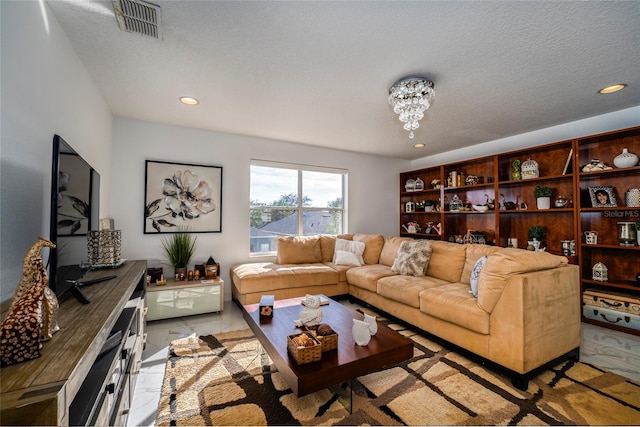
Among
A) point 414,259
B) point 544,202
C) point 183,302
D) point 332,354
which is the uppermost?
point 544,202

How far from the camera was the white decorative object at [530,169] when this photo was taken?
3.69 meters

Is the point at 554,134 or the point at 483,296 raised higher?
the point at 554,134

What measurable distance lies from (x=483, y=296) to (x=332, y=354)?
1.27m

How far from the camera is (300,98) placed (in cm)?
272

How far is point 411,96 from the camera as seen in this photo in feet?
7.76

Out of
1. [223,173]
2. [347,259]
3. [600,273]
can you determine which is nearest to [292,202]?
[223,173]

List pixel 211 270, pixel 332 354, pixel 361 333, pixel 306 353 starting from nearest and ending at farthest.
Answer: pixel 306 353, pixel 332 354, pixel 361 333, pixel 211 270

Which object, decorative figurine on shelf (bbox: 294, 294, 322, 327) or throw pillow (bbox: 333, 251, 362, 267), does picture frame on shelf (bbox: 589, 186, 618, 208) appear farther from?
decorative figurine on shelf (bbox: 294, 294, 322, 327)

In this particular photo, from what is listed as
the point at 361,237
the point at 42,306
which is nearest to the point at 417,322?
the point at 361,237

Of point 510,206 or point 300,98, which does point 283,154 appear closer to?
point 300,98

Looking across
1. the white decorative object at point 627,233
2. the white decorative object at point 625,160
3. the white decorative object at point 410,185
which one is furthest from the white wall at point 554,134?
the white decorative object at point 627,233

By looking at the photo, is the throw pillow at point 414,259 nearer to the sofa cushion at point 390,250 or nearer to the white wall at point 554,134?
the sofa cushion at point 390,250

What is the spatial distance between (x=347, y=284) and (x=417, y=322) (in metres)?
1.27

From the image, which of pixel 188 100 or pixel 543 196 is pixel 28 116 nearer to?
pixel 188 100
